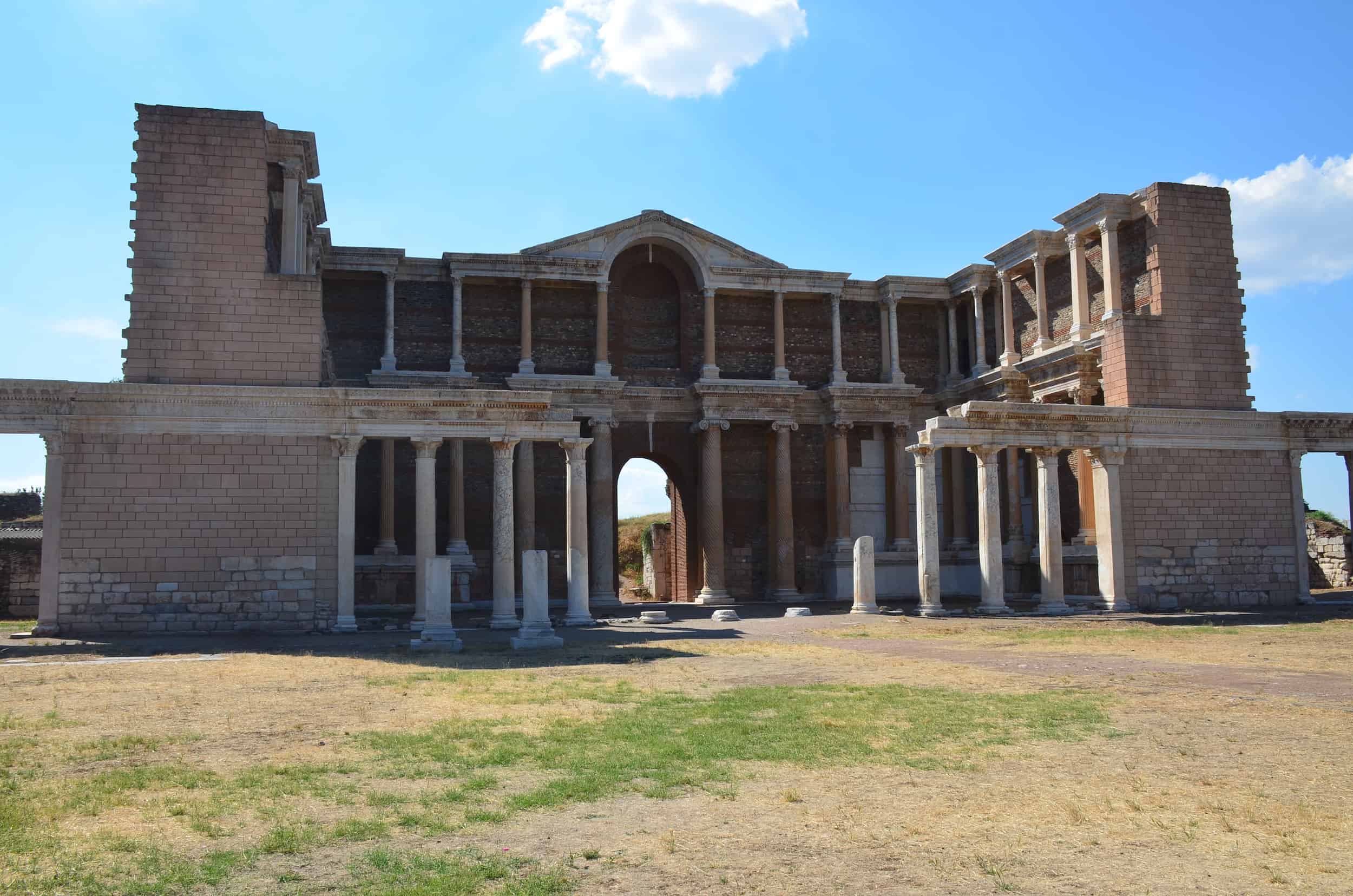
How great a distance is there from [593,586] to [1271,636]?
58.6ft

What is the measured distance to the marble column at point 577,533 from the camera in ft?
81.3

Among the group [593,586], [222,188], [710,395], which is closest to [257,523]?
[222,188]

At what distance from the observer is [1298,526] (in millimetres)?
28594

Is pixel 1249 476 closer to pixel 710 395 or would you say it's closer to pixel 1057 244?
pixel 1057 244

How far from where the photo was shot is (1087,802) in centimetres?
746

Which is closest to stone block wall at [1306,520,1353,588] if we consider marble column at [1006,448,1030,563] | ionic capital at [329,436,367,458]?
marble column at [1006,448,1030,563]

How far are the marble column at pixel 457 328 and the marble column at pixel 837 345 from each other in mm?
11744

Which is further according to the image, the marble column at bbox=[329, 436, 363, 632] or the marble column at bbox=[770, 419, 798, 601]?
the marble column at bbox=[770, 419, 798, 601]

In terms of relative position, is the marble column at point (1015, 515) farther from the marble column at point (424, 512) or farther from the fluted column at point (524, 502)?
the marble column at point (424, 512)

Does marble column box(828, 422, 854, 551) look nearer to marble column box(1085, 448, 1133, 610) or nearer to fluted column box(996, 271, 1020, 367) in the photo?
fluted column box(996, 271, 1020, 367)

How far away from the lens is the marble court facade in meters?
22.9

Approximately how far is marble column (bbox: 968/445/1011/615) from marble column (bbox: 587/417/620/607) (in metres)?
10.3

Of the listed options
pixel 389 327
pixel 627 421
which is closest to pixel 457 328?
pixel 389 327

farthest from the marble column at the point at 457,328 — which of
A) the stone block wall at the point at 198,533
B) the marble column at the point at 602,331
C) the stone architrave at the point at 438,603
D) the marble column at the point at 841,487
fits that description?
the stone architrave at the point at 438,603
